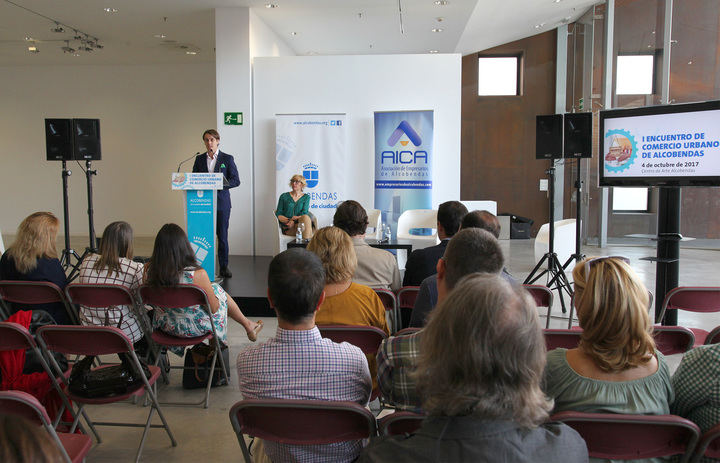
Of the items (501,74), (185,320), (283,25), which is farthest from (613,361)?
(501,74)

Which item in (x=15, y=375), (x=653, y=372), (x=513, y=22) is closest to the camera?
(x=653, y=372)

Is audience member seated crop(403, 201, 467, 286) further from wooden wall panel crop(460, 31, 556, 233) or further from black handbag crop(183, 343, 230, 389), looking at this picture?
wooden wall panel crop(460, 31, 556, 233)

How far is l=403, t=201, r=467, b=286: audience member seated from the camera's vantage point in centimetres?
357

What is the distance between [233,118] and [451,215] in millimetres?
5592

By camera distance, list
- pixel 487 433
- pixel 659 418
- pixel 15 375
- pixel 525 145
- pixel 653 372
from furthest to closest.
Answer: pixel 525 145 < pixel 15 375 < pixel 653 372 < pixel 659 418 < pixel 487 433

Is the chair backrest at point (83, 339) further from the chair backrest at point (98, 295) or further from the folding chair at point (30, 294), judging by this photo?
the folding chair at point (30, 294)

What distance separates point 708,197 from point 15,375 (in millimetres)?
10762

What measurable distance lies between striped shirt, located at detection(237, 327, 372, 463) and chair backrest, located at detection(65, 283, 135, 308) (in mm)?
1758

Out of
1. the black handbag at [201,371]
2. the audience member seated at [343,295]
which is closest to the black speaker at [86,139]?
the black handbag at [201,371]

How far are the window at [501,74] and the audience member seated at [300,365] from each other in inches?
462

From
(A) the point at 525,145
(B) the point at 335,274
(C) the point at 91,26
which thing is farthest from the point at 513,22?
(B) the point at 335,274

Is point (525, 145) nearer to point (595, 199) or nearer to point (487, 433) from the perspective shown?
point (595, 199)

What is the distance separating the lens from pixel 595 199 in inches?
436

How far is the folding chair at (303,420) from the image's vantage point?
5.23 feet
